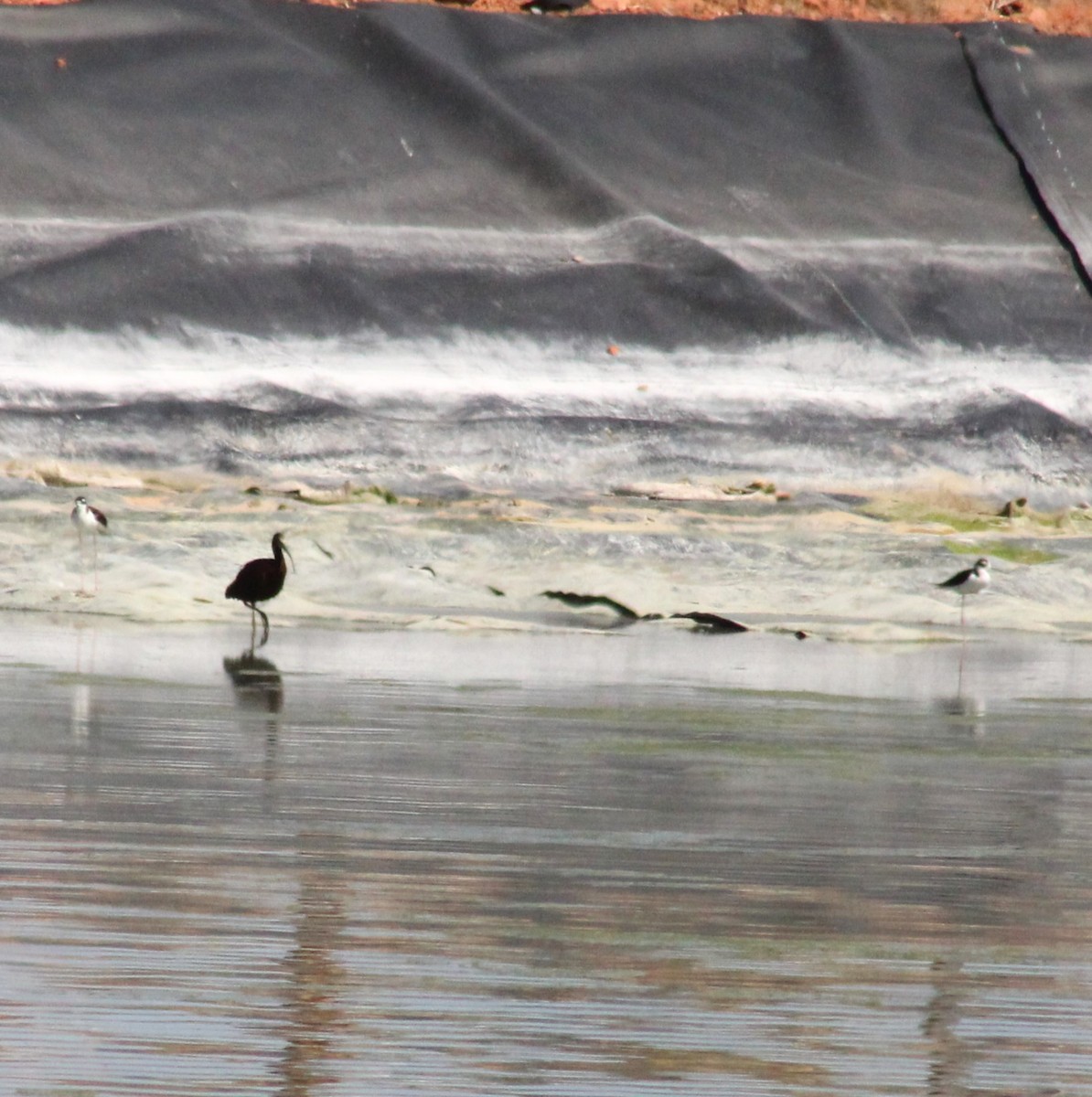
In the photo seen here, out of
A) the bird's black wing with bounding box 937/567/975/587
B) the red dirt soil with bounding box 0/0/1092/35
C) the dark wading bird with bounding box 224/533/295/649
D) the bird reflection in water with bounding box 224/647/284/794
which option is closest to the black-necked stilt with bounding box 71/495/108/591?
the dark wading bird with bounding box 224/533/295/649

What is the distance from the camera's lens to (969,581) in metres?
10.8

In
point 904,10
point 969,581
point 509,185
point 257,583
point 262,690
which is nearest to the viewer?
point 262,690

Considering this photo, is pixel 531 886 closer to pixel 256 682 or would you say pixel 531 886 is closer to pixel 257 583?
pixel 256 682

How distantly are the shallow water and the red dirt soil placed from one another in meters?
10.8

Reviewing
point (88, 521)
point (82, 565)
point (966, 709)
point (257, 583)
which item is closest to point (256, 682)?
point (966, 709)

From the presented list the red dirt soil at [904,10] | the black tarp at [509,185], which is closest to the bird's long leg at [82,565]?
the black tarp at [509,185]

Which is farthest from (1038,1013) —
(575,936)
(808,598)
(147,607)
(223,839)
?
(808,598)

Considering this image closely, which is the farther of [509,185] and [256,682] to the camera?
[509,185]

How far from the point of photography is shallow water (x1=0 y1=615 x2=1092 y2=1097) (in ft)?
10.2

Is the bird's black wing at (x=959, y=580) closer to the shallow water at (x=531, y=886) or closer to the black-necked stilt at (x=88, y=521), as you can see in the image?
the shallow water at (x=531, y=886)

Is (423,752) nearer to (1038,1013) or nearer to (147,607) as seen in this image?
(1038,1013)

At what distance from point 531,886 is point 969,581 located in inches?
272

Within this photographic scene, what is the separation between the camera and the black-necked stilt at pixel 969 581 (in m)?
10.8

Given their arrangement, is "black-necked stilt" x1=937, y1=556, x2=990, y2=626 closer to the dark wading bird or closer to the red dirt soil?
the dark wading bird
